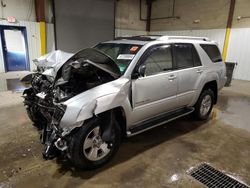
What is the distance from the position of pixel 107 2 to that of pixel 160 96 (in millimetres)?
10183

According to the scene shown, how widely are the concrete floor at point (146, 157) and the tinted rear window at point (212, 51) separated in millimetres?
1332

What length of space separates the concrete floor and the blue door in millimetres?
6228

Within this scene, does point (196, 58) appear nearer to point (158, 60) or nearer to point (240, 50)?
point (158, 60)

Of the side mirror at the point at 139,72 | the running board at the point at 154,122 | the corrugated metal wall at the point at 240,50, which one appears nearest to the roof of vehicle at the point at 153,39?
the side mirror at the point at 139,72

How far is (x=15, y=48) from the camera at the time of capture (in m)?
9.79

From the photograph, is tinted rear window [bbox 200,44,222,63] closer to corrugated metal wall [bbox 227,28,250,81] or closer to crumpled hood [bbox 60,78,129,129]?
crumpled hood [bbox 60,78,129,129]

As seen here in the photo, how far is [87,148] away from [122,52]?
5.01ft

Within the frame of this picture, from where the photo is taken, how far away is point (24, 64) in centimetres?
968

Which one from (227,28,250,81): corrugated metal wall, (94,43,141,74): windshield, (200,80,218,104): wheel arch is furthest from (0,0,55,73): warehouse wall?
(227,28,250,81): corrugated metal wall

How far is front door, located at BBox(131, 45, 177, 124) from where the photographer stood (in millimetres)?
2588

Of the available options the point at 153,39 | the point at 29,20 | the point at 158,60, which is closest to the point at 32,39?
the point at 29,20

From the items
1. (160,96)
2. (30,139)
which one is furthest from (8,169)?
(160,96)

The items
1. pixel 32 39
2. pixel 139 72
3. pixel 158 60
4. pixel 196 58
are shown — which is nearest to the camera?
pixel 139 72

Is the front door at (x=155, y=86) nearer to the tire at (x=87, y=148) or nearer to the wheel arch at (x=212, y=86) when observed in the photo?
the tire at (x=87, y=148)
